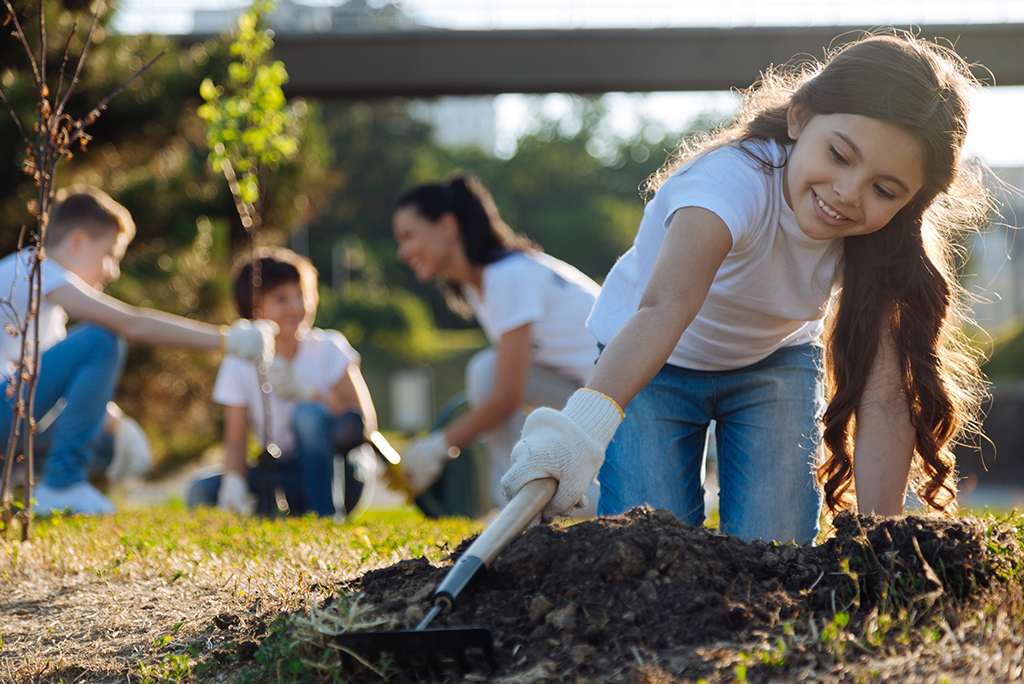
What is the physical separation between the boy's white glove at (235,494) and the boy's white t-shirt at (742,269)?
10.1ft

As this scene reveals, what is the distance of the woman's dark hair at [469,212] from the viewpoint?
4711mm

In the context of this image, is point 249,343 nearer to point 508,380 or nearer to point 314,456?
point 314,456

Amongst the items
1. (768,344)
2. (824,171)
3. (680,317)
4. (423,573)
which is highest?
(824,171)

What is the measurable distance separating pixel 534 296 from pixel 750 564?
2.82 metres

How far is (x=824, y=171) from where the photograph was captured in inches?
85.0

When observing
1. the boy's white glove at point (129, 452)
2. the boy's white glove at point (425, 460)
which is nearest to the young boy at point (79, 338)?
the boy's white glove at point (129, 452)

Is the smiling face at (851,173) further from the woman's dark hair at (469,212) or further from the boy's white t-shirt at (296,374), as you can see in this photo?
the boy's white t-shirt at (296,374)

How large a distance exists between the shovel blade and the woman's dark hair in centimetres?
330

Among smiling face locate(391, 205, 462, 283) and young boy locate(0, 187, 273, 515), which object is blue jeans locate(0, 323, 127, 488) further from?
smiling face locate(391, 205, 462, 283)

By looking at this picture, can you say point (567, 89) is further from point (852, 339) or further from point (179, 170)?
point (852, 339)

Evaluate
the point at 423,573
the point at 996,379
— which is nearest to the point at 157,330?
the point at 423,573

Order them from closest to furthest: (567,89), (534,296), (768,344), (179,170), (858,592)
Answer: (858,592)
(768,344)
(534,296)
(179,170)
(567,89)

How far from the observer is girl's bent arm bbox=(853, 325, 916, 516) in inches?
97.5

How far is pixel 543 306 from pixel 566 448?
2.82 m
